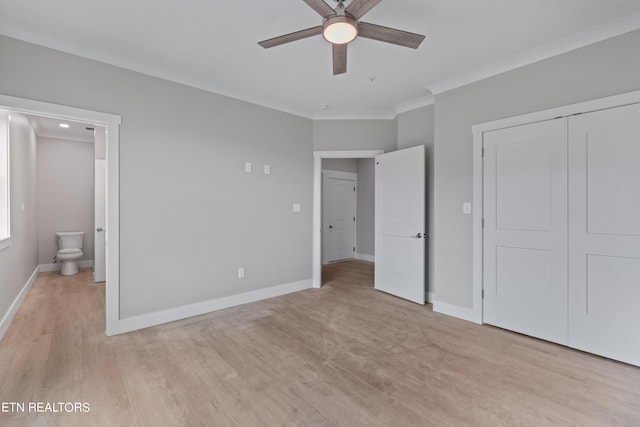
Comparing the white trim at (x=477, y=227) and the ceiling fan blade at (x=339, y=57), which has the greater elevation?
the ceiling fan blade at (x=339, y=57)

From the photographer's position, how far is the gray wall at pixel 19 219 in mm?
3135

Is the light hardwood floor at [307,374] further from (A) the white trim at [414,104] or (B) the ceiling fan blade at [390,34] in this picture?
(A) the white trim at [414,104]

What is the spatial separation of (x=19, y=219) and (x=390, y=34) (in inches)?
189

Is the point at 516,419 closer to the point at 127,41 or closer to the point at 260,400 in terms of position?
the point at 260,400

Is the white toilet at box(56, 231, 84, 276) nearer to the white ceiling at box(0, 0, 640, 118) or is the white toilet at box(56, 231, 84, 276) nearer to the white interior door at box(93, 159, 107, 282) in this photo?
Answer: the white interior door at box(93, 159, 107, 282)

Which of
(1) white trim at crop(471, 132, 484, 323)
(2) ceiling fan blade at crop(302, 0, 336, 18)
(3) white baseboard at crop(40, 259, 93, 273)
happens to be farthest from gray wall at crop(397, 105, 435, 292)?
(3) white baseboard at crop(40, 259, 93, 273)

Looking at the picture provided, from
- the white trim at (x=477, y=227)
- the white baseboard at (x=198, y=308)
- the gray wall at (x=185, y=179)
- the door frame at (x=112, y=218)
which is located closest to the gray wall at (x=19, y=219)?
the door frame at (x=112, y=218)

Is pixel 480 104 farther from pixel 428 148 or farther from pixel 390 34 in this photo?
pixel 390 34

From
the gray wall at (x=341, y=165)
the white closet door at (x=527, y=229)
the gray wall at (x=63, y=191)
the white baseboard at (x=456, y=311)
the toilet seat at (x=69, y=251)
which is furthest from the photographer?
the gray wall at (x=341, y=165)

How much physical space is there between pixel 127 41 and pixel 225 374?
9.61 feet

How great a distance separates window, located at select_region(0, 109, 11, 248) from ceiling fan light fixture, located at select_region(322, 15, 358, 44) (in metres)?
3.64

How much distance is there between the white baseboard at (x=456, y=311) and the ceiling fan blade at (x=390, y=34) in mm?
2758

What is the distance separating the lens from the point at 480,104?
3.22m

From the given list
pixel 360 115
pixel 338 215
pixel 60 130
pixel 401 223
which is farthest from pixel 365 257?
pixel 60 130
